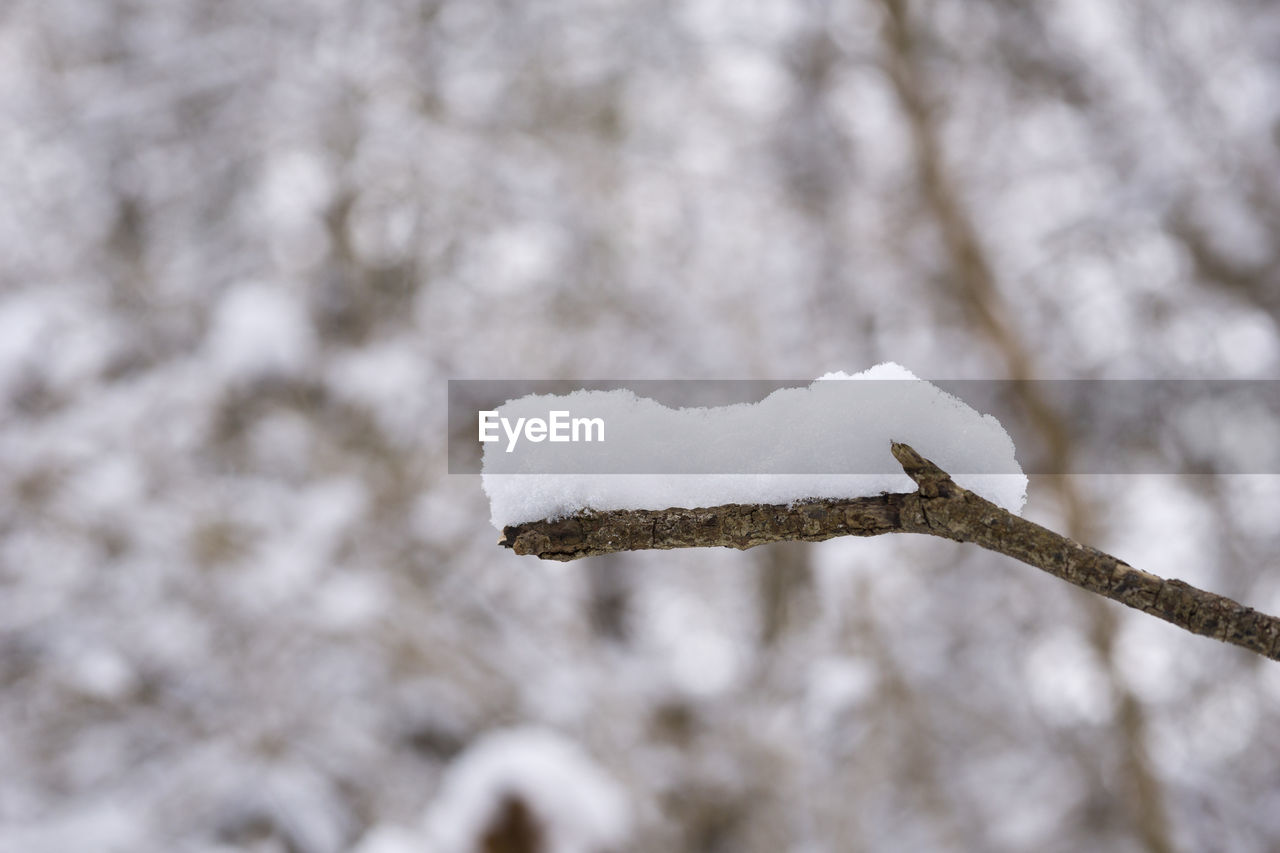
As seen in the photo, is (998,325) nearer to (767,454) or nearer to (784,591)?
(784,591)

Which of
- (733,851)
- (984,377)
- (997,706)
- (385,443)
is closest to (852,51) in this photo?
(984,377)

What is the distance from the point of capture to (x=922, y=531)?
0.27 metres

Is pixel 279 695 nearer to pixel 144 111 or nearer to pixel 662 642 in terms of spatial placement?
pixel 662 642

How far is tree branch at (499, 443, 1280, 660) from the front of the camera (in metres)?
0.24

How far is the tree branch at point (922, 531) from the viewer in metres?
Answer: 0.24

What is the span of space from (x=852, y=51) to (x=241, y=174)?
5.21 feet

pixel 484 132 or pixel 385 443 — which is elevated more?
pixel 484 132

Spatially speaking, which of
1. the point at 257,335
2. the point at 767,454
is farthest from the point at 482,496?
the point at 767,454

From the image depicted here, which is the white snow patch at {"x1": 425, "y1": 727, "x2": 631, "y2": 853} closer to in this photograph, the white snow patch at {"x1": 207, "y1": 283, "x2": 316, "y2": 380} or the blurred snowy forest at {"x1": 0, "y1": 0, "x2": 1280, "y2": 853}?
the blurred snowy forest at {"x1": 0, "y1": 0, "x2": 1280, "y2": 853}

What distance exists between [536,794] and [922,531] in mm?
1173

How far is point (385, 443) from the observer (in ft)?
6.29

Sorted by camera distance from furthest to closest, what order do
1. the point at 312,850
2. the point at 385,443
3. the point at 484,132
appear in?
the point at 484,132, the point at 385,443, the point at 312,850

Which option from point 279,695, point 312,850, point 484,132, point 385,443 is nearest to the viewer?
point 312,850

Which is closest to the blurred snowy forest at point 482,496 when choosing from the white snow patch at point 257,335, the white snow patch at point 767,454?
the white snow patch at point 257,335
